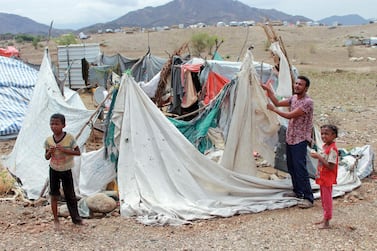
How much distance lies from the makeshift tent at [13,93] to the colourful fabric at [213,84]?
4077 millimetres

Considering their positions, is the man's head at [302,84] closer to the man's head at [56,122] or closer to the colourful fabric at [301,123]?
the colourful fabric at [301,123]

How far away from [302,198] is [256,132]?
3.02ft

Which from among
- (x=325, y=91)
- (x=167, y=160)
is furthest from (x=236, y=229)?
(x=325, y=91)

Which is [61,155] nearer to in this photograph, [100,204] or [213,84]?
[100,204]

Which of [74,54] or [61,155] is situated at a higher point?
[74,54]

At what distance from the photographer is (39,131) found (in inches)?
274

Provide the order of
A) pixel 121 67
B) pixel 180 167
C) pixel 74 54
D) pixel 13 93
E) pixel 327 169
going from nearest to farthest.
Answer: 1. pixel 327 169
2. pixel 180 167
3. pixel 13 93
4. pixel 121 67
5. pixel 74 54

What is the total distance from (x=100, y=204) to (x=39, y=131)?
2.32m

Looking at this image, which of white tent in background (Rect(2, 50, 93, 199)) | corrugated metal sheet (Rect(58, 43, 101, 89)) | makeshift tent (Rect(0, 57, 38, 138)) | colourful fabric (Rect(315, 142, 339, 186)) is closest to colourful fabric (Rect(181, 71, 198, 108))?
white tent in background (Rect(2, 50, 93, 199))

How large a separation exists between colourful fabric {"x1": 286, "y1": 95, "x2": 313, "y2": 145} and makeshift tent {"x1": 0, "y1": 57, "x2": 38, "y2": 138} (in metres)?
6.53

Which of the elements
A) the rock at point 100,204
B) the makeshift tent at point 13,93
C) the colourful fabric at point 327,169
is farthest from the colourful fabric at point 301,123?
the makeshift tent at point 13,93

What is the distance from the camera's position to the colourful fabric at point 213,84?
27.0 feet

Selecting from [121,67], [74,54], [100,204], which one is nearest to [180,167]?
[100,204]

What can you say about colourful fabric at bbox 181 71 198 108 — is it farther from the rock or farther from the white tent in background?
the rock
